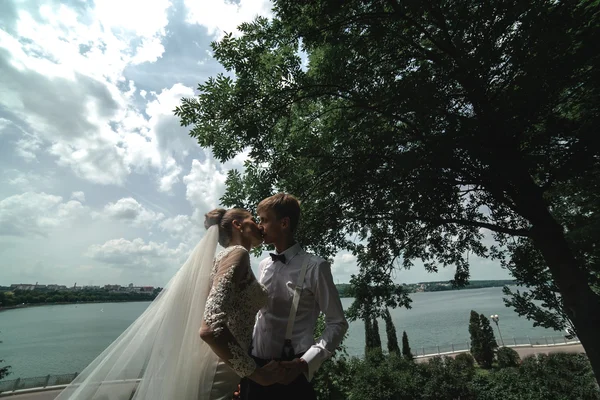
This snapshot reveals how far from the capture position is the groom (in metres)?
1.73

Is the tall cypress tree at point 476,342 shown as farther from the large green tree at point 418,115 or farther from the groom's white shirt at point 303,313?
the groom's white shirt at point 303,313

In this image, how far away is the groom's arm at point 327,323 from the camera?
167 centimetres

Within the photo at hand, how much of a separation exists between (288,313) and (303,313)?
11 centimetres

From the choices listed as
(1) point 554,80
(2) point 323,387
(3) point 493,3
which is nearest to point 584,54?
(1) point 554,80

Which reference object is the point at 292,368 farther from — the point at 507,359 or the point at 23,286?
the point at 23,286

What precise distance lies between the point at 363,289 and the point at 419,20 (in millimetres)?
5578

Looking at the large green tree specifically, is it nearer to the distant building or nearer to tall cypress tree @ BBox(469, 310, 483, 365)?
tall cypress tree @ BBox(469, 310, 483, 365)

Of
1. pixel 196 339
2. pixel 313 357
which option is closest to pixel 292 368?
pixel 313 357

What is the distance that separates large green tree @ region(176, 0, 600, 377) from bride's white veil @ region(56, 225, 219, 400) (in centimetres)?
321

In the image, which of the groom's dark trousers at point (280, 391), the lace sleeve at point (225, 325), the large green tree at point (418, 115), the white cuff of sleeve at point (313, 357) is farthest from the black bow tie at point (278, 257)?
the large green tree at point (418, 115)

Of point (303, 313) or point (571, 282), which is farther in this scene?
point (571, 282)

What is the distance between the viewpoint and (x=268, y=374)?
160cm

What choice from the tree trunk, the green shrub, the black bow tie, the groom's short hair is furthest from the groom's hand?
the green shrub

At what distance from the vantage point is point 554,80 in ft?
12.8
